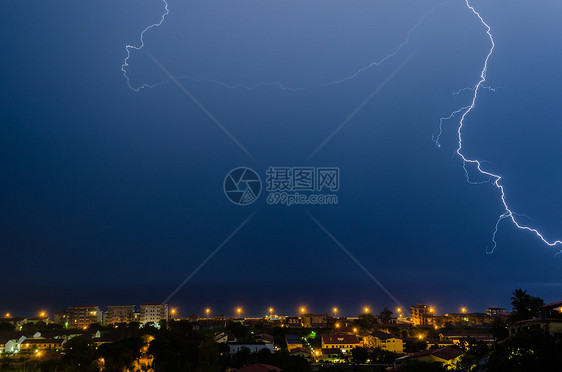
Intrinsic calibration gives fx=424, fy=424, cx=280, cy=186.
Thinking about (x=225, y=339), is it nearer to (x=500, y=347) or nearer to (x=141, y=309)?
(x=500, y=347)

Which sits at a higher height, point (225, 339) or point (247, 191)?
point (247, 191)

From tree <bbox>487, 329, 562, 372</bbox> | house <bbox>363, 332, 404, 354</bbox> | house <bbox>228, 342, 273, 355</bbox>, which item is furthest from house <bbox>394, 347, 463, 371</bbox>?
house <bbox>228, 342, 273, 355</bbox>

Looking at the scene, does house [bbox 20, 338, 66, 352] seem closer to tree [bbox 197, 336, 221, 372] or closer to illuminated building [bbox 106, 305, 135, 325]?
tree [bbox 197, 336, 221, 372]

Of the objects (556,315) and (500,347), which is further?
(556,315)

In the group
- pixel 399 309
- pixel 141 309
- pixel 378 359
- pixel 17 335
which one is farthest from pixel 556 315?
pixel 141 309

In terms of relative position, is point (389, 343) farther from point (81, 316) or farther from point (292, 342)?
point (81, 316)

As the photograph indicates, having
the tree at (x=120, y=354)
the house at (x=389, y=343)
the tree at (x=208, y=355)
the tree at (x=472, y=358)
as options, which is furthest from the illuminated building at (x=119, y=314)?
the tree at (x=472, y=358)

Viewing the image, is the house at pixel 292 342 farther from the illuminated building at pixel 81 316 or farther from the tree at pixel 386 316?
the illuminated building at pixel 81 316
